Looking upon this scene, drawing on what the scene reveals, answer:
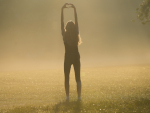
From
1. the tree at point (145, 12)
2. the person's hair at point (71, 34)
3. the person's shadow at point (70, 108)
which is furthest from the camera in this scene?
the tree at point (145, 12)

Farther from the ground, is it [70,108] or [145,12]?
[145,12]

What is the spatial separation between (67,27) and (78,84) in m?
2.92

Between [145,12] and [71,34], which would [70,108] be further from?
[145,12]

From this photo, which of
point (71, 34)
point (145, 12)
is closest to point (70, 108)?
point (71, 34)

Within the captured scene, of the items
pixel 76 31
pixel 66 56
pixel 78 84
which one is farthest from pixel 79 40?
pixel 78 84

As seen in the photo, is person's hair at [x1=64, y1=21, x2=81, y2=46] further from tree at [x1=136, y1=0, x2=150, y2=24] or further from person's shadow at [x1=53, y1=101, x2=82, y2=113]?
tree at [x1=136, y1=0, x2=150, y2=24]

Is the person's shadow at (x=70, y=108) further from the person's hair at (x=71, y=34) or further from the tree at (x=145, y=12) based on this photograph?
the tree at (x=145, y=12)

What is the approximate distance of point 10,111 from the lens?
8.55 m

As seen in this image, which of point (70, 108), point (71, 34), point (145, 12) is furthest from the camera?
point (145, 12)

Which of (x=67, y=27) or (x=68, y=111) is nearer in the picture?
(x=68, y=111)

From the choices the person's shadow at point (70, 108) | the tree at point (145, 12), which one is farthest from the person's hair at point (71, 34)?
the tree at point (145, 12)

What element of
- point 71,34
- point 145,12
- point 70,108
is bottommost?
point 70,108

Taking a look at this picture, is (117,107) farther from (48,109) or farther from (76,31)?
(76,31)

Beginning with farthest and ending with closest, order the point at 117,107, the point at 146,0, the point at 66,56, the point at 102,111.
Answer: the point at 146,0, the point at 66,56, the point at 117,107, the point at 102,111
